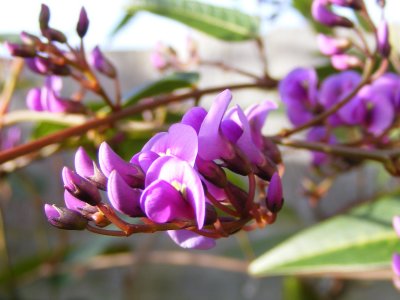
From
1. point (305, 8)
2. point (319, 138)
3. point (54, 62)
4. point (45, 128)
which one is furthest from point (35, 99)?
point (305, 8)

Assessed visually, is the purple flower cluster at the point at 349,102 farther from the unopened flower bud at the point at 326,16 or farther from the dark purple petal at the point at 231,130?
the dark purple petal at the point at 231,130

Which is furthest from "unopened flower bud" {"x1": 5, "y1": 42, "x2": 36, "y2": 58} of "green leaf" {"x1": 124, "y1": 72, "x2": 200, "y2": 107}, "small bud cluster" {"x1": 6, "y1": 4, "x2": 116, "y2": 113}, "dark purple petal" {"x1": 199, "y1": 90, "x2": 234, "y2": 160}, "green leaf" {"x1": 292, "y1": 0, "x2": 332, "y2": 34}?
"green leaf" {"x1": 292, "y1": 0, "x2": 332, "y2": 34}

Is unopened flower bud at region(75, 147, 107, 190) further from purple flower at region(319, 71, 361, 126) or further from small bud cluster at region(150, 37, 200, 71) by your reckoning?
small bud cluster at region(150, 37, 200, 71)

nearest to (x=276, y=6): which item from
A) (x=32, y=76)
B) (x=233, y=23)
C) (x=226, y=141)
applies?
(x=233, y=23)

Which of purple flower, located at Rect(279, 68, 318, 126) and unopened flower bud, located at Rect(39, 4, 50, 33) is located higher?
unopened flower bud, located at Rect(39, 4, 50, 33)

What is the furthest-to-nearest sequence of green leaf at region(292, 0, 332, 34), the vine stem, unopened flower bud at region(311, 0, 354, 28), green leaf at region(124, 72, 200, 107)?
green leaf at region(292, 0, 332, 34), green leaf at region(124, 72, 200, 107), unopened flower bud at region(311, 0, 354, 28), the vine stem

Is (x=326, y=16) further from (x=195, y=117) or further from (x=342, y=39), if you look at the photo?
(x=195, y=117)
